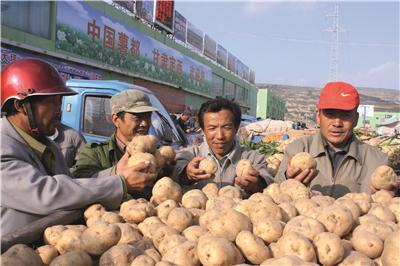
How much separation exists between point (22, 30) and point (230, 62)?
121 ft

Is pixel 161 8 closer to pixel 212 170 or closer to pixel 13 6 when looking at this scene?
pixel 13 6

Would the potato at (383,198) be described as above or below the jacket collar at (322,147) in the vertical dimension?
below

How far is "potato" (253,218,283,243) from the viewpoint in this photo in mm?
2121

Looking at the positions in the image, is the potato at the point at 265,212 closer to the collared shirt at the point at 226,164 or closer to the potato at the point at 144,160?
the potato at the point at 144,160

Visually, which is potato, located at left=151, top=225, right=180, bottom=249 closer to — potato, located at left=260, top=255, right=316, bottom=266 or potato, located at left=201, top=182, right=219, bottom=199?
potato, located at left=260, top=255, right=316, bottom=266

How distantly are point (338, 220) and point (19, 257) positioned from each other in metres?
1.55

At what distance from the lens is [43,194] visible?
2189 millimetres

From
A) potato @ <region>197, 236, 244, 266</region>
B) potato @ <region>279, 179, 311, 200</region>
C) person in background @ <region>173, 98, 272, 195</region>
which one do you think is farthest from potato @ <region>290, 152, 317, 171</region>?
potato @ <region>197, 236, 244, 266</region>

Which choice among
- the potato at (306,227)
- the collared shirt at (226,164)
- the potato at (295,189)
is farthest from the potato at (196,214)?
the collared shirt at (226,164)

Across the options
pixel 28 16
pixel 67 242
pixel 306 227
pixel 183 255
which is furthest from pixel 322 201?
pixel 28 16

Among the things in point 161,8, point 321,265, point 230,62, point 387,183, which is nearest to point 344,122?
point 387,183

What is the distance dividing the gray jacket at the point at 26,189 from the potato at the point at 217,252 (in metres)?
0.79

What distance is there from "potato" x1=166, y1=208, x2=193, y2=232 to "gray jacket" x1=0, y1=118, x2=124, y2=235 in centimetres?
46

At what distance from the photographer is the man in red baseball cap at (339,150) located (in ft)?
11.1
